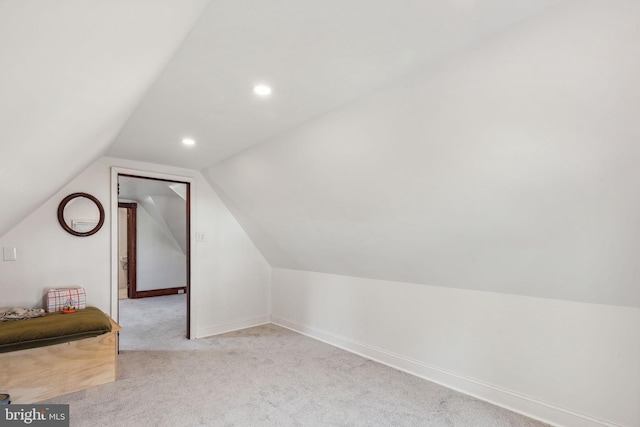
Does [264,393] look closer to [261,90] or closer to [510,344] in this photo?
[510,344]

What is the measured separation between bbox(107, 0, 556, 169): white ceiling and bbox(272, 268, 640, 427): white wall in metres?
1.92

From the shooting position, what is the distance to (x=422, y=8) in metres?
1.32

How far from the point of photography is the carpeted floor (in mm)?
2352

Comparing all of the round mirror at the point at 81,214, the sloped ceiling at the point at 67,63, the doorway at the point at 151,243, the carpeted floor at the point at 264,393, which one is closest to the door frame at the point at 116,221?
the round mirror at the point at 81,214

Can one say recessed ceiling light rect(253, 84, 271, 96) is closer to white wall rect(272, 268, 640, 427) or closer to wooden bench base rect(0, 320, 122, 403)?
white wall rect(272, 268, 640, 427)

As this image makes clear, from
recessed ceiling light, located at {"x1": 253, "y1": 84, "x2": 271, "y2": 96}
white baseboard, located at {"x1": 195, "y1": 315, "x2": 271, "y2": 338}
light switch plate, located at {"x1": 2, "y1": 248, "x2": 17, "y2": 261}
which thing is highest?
recessed ceiling light, located at {"x1": 253, "y1": 84, "x2": 271, "y2": 96}

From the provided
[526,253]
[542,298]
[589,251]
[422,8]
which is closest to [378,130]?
[422,8]

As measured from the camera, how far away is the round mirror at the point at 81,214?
10.9 feet

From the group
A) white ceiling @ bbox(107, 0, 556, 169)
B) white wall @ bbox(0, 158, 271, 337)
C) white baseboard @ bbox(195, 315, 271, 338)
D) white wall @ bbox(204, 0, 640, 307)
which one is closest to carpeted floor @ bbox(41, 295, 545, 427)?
white baseboard @ bbox(195, 315, 271, 338)

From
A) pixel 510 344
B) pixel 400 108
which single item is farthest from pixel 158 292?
pixel 400 108

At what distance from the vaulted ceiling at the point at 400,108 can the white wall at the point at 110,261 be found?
1018 millimetres

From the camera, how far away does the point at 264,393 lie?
2719 millimetres

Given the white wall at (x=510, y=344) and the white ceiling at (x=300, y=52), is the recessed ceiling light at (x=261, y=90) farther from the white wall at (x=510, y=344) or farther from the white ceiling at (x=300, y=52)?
the white wall at (x=510, y=344)

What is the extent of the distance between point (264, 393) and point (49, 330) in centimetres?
171
